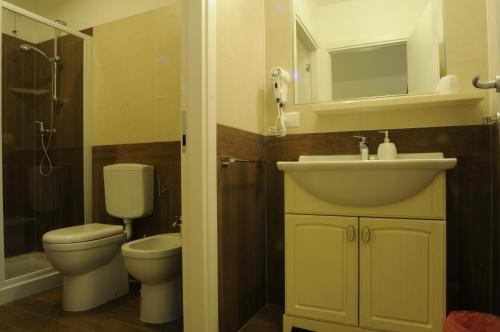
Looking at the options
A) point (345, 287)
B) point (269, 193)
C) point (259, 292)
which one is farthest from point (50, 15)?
point (345, 287)

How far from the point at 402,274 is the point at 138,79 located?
2044 millimetres

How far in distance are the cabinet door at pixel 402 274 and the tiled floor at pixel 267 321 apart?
48 centimetres

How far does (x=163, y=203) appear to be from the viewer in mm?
2164

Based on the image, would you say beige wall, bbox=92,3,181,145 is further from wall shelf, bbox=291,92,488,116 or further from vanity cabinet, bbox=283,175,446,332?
vanity cabinet, bbox=283,175,446,332

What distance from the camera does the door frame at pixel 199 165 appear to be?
125cm

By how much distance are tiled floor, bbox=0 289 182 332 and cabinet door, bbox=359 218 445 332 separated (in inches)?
37.8

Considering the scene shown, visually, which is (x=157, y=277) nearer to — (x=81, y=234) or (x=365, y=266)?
(x=81, y=234)

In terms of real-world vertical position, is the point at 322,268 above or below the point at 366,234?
below

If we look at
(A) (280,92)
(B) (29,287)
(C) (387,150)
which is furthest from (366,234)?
(B) (29,287)

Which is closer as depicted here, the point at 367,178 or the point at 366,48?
the point at 367,178

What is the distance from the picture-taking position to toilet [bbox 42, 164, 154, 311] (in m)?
1.75

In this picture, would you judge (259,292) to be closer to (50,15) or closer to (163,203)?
(163,203)

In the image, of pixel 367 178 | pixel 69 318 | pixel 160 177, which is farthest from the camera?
pixel 160 177

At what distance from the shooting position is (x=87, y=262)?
180cm
